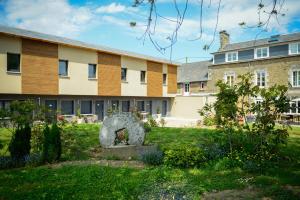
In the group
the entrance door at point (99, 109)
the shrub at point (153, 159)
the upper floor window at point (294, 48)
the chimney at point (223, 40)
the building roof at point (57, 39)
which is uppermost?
the chimney at point (223, 40)

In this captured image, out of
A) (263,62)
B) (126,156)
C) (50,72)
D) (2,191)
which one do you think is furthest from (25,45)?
(263,62)

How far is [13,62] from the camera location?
75.8 ft

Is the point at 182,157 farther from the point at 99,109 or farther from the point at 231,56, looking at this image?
the point at 231,56

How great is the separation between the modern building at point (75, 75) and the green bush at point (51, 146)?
11.6 m

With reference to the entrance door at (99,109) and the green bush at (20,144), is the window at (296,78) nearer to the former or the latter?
the entrance door at (99,109)

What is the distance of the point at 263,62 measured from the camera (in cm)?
4088

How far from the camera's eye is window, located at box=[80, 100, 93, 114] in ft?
95.5

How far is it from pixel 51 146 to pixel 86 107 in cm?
1980

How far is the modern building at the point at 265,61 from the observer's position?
37938 millimetres

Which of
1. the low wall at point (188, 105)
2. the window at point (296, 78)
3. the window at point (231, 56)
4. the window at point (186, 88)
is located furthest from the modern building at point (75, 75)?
the window at point (296, 78)

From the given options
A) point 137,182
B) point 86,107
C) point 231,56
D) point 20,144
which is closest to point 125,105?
point 86,107

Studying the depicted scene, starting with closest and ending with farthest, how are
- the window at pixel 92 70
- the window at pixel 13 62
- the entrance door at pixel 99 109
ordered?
the window at pixel 13 62 < the window at pixel 92 70 < the entrance door at pixel 99 109

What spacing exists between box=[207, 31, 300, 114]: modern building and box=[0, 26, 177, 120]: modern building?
11.4m

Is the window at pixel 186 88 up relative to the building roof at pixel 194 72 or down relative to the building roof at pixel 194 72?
down
